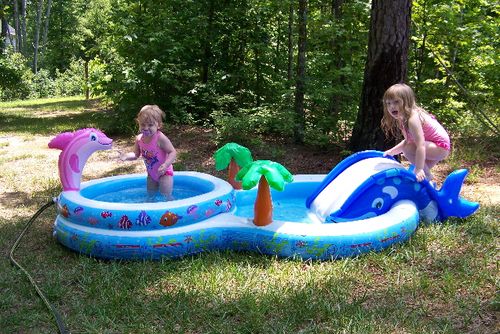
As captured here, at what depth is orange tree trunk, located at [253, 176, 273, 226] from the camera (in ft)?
12.3

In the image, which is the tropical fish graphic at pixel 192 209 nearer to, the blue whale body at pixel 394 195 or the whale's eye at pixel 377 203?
the blue whale body at pixel 394 195

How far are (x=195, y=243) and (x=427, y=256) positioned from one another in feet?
5.82

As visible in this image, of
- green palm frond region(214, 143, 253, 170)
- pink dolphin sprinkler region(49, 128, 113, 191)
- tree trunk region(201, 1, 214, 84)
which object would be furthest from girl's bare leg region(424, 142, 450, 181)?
tree trunk region(201, 1, 214, 84)

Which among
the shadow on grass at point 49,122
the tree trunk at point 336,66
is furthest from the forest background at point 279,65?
the shadow on grass at point 49,122

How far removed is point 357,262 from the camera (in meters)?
3.48

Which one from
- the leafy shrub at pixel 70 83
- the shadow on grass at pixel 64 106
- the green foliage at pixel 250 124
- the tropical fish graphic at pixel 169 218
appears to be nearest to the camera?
the tropical fish graphic at pixel 169 218

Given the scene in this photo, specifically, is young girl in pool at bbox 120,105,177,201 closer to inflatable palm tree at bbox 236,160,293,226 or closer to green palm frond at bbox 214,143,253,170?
green palm frond at bbox 214,143,253,170

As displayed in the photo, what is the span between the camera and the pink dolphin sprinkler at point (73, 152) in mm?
4188

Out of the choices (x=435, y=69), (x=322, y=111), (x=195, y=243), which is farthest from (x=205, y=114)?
(x=195, y=243)

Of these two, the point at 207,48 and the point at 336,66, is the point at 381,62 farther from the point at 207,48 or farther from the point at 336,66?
the point at 207,48

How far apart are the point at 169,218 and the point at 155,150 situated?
115cm

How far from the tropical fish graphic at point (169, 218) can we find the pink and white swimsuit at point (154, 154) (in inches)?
39.4

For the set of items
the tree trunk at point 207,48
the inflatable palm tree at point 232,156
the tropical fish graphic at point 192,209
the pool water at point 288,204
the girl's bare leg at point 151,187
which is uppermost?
the tree trunk at point 207,48

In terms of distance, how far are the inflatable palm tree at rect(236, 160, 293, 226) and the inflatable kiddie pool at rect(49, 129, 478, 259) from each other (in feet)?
0.31
